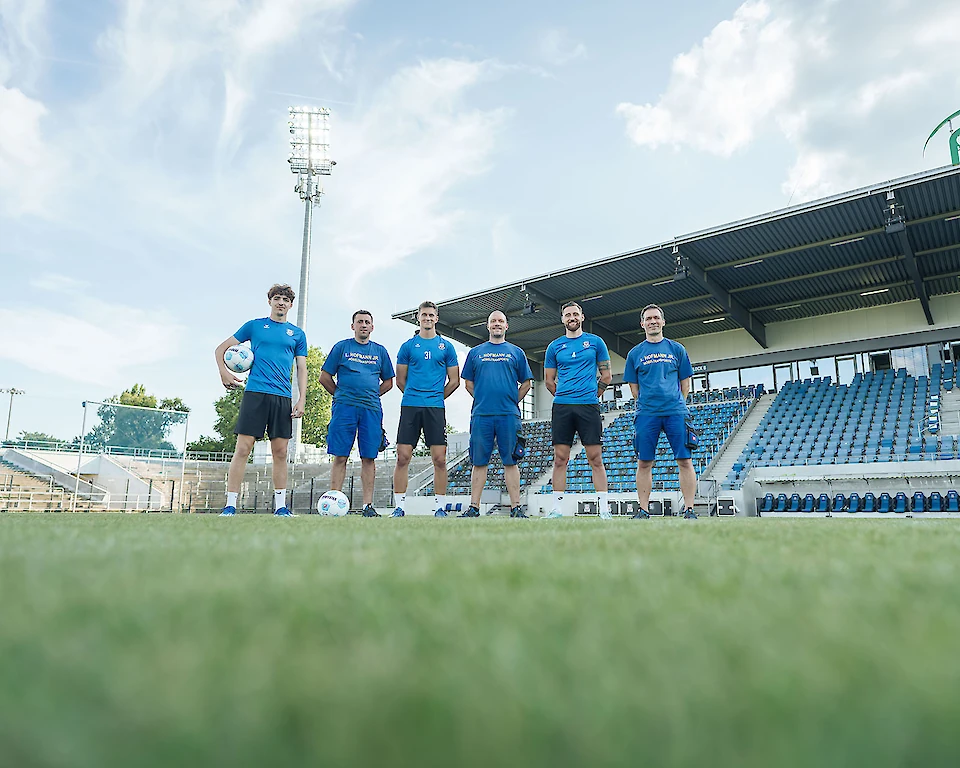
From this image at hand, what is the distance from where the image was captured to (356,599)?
2.68ft

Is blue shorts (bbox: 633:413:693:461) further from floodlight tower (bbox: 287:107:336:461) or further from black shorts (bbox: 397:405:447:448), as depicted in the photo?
floodlight tower (bbox: 287:107:336:461)

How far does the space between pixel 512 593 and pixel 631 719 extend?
1.67 feet

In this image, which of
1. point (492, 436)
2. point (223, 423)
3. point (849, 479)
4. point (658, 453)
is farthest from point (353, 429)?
point (223, 423)

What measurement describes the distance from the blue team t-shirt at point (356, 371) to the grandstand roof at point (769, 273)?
37.5 feet

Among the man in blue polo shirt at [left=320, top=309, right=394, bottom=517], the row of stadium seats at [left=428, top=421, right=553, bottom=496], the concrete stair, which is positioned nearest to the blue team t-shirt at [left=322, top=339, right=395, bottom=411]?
the man in blue polo shirt at [left=320, top=309, right=394, bottom=517]

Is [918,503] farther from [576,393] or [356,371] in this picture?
[356,371]

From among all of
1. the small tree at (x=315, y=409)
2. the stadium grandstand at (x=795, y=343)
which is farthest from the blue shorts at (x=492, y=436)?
the small tree at (x=315, y=409)

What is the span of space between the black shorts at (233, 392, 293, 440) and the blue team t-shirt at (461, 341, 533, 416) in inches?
64.4

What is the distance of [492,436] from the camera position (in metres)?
5.38

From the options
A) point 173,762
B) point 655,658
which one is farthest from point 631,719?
point 173,762

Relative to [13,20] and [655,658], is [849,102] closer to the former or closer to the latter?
[655,658]

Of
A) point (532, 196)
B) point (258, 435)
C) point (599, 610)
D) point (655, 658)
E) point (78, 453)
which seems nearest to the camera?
point (655, 658)

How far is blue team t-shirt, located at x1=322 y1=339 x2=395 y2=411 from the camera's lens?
18.6 feet

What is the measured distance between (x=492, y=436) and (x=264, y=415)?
78.1 inches
